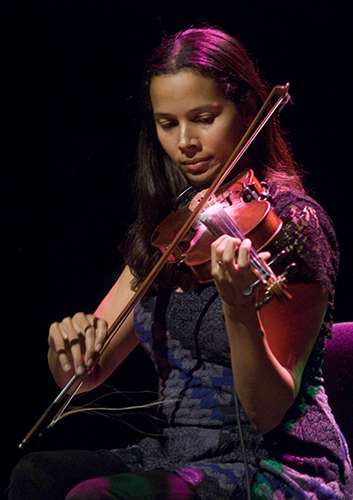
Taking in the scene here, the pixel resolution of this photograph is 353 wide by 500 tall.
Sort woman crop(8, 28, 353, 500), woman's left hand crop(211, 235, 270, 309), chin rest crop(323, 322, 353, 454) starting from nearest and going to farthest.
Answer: woman's left hand crop(211, 235, 270, 309)
woman crop(8, 28, 353, 500)
chin rest crop(323, 322, 353, 454)

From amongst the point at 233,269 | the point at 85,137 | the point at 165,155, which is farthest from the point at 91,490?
the point at 85,137

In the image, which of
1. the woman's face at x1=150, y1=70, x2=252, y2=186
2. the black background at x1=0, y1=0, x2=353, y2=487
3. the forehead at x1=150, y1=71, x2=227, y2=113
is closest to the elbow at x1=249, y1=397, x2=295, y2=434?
the woman's face at x1=150, y1=70, x2=252, y2=186

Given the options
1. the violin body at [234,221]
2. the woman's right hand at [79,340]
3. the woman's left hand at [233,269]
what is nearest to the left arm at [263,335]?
the woman's left hand at [233,269]

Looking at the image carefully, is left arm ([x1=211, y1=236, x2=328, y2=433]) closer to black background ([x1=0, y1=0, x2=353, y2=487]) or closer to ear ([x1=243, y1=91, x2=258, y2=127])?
ear ([x1=243, y1=91, x2=258, y2=127])

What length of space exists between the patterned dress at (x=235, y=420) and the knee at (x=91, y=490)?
0.13 metres

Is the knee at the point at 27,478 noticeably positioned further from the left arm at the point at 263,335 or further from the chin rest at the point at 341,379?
the chin rest at the point at 341,379

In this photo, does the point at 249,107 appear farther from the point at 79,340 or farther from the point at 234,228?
the point at 79,340

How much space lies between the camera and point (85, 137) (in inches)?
70.4

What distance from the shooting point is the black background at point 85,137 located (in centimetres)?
171

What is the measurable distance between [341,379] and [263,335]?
0.48 m

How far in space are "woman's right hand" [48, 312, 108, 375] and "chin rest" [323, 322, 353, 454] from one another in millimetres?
563

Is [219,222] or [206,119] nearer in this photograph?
[219,222]

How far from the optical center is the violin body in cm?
95

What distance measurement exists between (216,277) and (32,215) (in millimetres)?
1057
